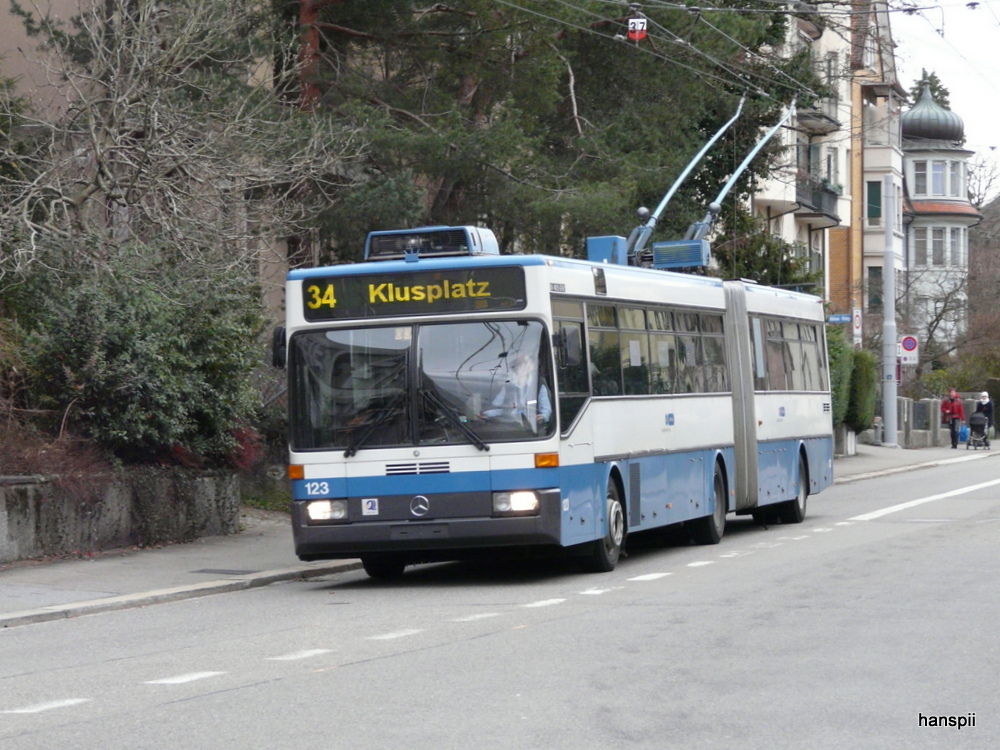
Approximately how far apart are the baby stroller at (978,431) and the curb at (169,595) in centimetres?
3541

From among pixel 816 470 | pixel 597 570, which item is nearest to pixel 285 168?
pixel 597 570

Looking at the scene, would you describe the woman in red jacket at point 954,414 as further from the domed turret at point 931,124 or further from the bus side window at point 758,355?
the domed turret at point 931,124

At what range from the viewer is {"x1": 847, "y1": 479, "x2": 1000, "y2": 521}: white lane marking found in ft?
72.2

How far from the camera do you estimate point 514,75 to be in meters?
24.9

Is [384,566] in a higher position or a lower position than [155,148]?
lower

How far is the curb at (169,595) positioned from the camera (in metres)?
12.6

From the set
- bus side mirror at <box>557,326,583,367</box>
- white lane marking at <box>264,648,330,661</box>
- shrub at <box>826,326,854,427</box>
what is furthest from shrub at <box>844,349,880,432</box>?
white lane marking at <box>264,648,330,661</box>

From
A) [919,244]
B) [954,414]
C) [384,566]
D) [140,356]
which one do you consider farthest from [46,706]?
[919,244]

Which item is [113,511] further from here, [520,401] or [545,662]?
[545,662]

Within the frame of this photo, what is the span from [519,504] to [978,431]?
3793 cm

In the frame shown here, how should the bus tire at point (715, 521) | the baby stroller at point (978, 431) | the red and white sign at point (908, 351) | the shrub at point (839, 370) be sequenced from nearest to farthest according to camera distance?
the bus tire at point (715, 521)
the shrub at point (839, 370)
the red and white sign at point (908, 351)
the baby stroller at point (978, 431)

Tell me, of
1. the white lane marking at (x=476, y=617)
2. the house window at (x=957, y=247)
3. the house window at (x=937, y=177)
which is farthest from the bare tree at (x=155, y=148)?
the house window at (x=937, y=177)

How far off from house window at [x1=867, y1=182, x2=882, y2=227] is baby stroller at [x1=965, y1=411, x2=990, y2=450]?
16764 millimetres

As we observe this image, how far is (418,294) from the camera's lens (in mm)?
13977
